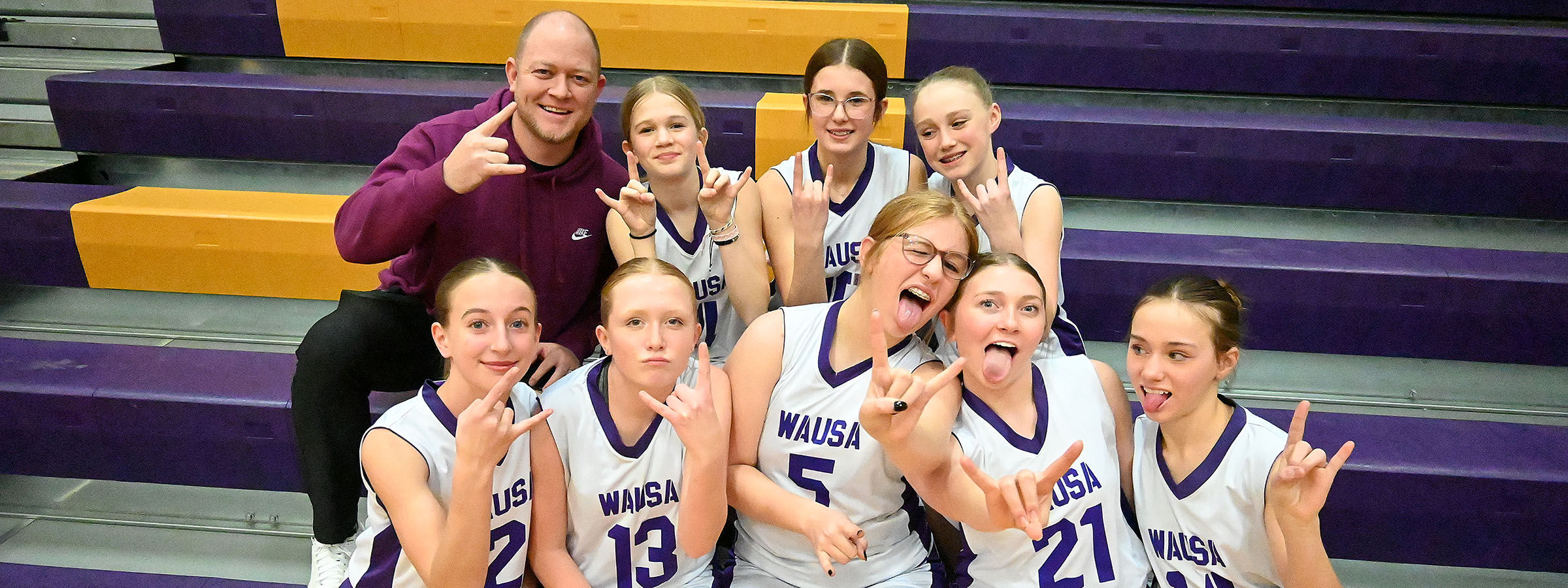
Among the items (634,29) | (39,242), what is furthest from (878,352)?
(39,242)

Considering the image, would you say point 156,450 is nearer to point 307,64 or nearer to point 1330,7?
point 307,64

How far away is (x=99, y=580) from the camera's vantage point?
190cm

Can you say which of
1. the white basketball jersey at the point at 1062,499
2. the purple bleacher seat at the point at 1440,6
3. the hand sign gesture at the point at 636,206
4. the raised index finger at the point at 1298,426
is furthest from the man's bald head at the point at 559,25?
the purple bleacher seat at the point at 1440,6

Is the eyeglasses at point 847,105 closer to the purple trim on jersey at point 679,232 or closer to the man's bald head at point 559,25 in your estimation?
the purple trim on jersey at point 679,232

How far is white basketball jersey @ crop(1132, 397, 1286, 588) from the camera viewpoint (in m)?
1.46

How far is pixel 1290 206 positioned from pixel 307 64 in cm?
278

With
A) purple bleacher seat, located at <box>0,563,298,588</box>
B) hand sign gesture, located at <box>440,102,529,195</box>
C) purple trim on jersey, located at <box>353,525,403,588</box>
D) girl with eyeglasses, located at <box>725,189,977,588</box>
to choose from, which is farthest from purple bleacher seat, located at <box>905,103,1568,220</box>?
purple bleacher seat, located at <box>0,563,298,588</box>

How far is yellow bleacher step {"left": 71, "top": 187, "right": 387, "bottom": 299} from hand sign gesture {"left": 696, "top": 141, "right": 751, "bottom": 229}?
1.10 meters

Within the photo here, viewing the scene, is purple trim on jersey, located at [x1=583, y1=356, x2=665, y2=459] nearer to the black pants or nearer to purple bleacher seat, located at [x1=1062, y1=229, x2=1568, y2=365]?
the black pants

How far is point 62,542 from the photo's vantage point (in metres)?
2.06

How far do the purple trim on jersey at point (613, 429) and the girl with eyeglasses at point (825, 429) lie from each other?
5.1 inches

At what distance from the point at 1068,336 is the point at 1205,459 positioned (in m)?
0.40

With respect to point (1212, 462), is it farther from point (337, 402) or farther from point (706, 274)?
point (337, 402)

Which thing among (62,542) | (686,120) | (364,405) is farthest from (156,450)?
(686,120)
